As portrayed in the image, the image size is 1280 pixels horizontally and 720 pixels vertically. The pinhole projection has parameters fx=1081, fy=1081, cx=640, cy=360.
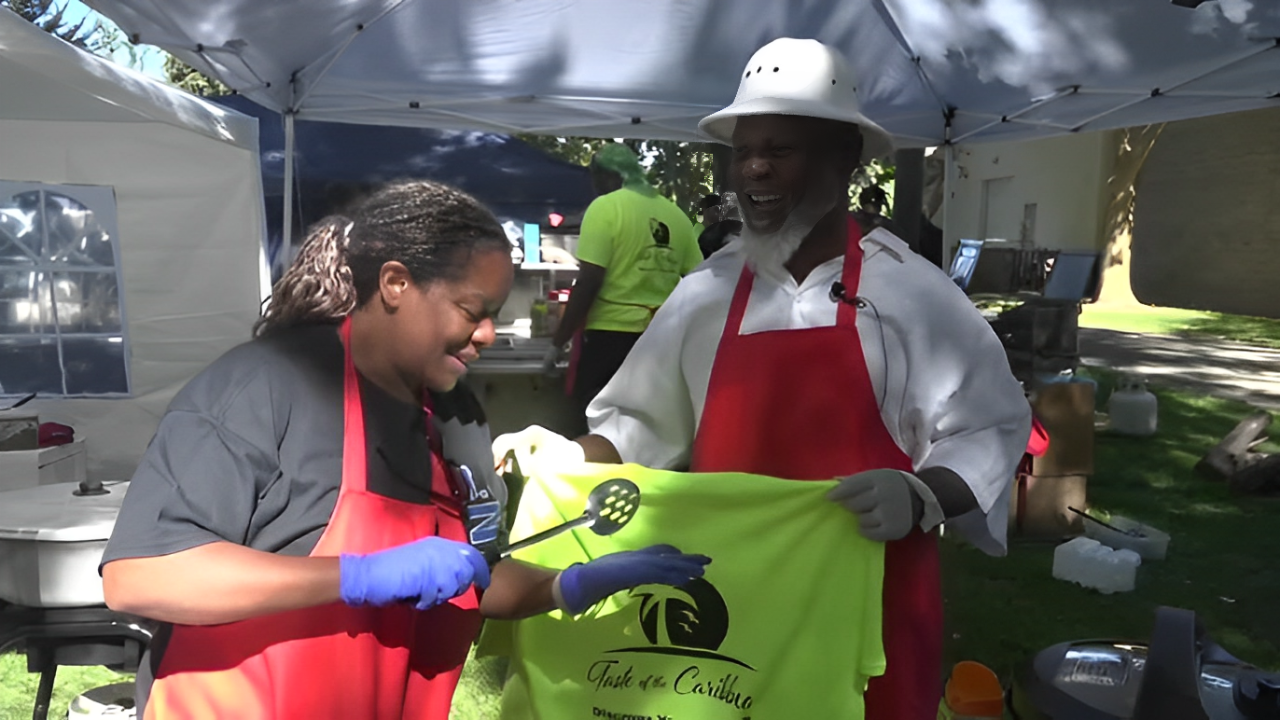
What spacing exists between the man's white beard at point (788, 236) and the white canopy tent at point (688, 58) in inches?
134

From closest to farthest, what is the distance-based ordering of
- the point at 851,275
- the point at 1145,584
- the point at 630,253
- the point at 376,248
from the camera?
1. the point at 376,248
2. the point at 851,275
3. the point at 1145,584
4. the point at 630,253

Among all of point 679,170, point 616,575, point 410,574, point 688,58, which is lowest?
point 616,575

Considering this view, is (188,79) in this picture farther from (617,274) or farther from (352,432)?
(352,432)

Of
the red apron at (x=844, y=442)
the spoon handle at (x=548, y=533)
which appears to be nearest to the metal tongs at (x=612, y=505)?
the spoon handle at (x=548, y=533)

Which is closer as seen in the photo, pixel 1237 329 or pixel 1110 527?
pixel 1110 527

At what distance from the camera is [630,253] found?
5496 millimetres

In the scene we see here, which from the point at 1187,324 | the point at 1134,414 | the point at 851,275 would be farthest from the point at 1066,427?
the point at 1187,324

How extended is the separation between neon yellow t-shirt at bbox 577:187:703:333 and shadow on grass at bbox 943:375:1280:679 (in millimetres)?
1904

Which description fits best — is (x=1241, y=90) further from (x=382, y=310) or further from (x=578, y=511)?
(x=382, y=310)

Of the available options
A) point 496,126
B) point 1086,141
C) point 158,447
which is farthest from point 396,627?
point 1086,141

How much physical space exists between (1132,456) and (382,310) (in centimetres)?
730

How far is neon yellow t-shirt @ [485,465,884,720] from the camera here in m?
1.89

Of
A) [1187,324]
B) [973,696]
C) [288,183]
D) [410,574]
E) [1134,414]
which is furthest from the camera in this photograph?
[1187,324]

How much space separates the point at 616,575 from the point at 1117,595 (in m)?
3.92
